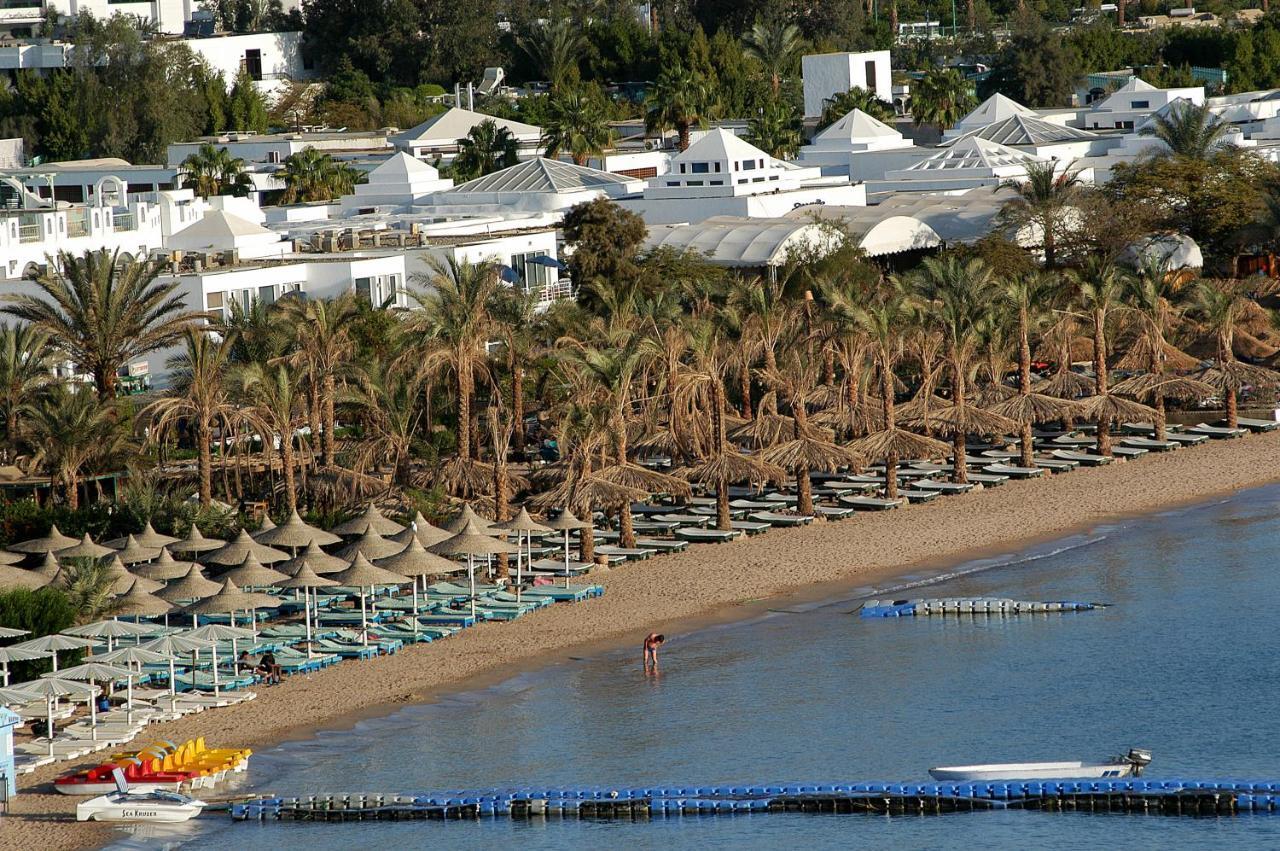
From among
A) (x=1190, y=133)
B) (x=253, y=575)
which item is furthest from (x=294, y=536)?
(x=1190, y=133)

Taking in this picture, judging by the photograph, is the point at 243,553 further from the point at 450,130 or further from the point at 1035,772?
the point at 450,130

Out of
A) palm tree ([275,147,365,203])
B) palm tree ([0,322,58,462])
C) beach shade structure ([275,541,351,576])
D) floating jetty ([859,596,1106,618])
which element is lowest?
floating jetty ([859,596,1106,618])

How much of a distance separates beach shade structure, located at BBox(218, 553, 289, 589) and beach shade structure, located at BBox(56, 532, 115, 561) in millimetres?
3107

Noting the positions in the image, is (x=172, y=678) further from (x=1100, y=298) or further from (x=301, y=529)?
(x=1100, y=298)

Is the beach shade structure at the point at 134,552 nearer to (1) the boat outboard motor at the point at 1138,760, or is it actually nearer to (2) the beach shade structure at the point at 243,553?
(2) the beach shade structure at the point at 243,553

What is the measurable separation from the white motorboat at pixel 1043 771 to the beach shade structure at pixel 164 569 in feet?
54.8

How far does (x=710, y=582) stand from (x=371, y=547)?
7.92 meters

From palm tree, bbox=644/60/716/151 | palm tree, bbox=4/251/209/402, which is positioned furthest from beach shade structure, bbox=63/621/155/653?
palm tree, bbox=644/60/716/151

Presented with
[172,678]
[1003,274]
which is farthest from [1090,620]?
[1003,274]

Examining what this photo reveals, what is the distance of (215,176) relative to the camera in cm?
10575

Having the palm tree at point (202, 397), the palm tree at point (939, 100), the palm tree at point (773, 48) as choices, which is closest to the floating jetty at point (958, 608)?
the palm tree at point (202, 397)

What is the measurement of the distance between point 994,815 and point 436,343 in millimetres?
21063

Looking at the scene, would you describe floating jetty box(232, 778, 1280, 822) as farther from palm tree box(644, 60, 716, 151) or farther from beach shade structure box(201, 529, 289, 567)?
palm tree box(644, 60, 716, 151)

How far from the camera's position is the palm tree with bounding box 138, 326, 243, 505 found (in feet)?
158
